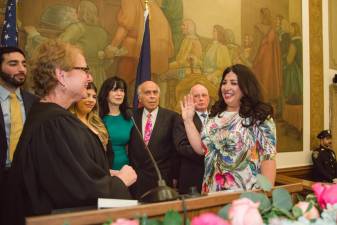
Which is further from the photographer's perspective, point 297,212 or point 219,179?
point 219,179

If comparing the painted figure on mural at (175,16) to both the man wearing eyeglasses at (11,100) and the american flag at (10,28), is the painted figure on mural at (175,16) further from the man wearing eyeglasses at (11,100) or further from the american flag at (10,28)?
the man wearing eyeglasses at (11,100)

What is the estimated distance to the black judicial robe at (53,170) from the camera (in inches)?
68.7

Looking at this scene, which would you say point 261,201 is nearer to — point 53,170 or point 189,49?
point 53,170

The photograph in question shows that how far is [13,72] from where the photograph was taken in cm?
365

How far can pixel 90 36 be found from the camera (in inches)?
191

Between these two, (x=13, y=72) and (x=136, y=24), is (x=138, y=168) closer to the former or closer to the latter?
(x=13, y=72)

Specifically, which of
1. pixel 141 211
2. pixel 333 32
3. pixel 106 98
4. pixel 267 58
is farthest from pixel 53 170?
pixel 333 32

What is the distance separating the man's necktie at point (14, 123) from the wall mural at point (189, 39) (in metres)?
0.96

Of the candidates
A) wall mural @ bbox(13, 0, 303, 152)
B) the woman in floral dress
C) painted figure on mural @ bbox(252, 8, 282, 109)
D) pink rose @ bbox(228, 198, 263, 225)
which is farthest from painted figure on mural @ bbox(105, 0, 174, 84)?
pink rose @ bbox(228, 198, 263, 225)

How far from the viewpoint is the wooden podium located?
123 centimetres

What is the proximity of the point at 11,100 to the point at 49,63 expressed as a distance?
1.85 m

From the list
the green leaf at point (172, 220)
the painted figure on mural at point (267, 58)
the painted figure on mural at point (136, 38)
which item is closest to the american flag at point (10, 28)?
the painted figure on mural at point (136, 38)

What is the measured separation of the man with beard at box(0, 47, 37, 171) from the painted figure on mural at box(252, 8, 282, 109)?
452 centimetres

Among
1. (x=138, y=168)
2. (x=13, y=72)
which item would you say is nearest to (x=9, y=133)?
(x=13, y=72)
